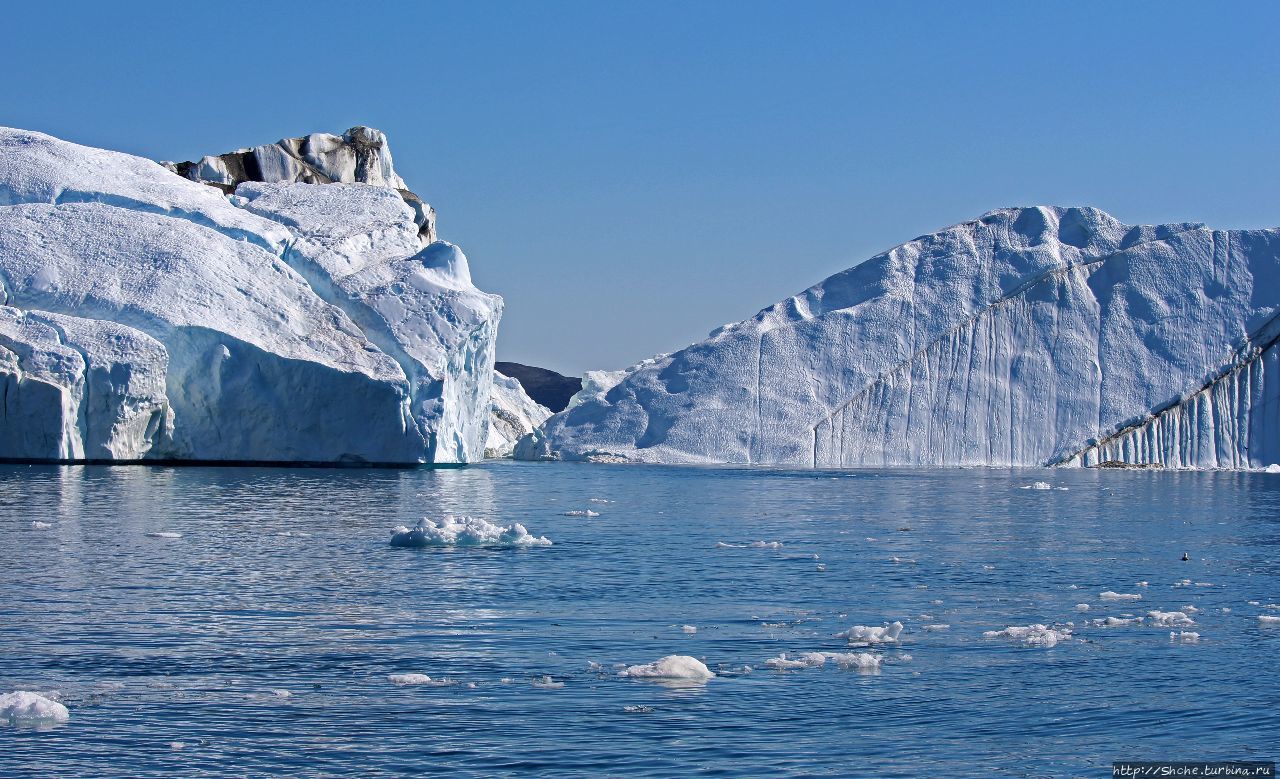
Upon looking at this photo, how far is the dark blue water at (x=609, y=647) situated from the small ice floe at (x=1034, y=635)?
134 mm

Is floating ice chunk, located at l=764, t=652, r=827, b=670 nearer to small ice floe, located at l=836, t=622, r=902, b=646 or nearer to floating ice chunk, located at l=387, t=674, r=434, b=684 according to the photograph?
small ice floe, located at l=836, t=622, r=902, b=646

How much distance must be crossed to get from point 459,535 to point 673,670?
27.4ft

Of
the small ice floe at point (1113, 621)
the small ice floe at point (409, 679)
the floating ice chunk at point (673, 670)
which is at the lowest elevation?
the small ice floe at point (409, 679)

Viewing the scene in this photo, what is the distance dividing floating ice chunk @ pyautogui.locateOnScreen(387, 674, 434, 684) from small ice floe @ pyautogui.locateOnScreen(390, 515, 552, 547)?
7.93 metres

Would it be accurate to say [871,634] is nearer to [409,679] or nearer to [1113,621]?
[1113,621]

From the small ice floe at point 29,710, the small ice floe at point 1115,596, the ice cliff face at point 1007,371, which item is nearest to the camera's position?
the small ice floe at point 29,710

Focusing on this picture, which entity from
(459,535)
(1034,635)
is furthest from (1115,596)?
(459,535)

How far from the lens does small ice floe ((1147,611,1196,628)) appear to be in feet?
39.3

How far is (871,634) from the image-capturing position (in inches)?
439

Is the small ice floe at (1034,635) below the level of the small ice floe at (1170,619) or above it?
below

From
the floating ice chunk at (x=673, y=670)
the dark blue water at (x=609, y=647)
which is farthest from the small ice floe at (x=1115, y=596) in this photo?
the floating ice chunk at (x=673, y=670)

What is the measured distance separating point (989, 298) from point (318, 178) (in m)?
23.3

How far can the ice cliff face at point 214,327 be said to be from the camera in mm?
33031

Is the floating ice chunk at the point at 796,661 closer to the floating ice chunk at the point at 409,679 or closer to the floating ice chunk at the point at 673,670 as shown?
the floating ice chunk at the point at 673,670
